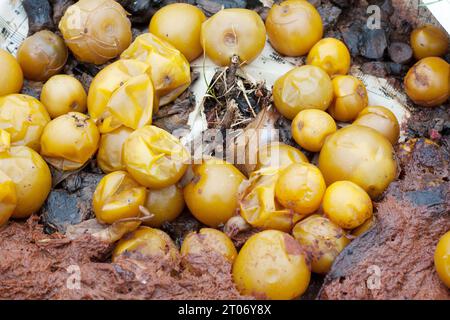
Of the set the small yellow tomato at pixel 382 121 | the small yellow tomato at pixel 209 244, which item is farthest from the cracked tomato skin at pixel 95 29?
the small yellow tomato at pixel 382 121

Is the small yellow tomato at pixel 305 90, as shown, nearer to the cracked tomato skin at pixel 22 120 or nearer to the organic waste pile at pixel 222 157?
the organic waste pile at pixel 222 157

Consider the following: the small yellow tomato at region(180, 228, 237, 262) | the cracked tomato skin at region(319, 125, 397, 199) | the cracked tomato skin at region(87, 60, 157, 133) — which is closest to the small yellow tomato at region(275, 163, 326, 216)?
the cracked tomato skin at region(319, 125, 397, 199)

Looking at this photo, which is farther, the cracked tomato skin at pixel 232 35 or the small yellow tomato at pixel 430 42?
the small yellow tomato at pixel 430 42

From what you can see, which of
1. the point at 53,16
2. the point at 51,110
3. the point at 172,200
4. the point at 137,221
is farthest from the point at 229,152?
the point at 53,16

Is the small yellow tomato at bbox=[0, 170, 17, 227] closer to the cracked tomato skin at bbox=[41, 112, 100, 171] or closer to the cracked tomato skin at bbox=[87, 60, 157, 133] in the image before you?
the cracked tomato skin at bbox=[41, 112, 100, 171]

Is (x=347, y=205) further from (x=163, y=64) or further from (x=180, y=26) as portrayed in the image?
(x=180, y=26)

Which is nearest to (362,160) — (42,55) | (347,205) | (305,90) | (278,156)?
(347,205)

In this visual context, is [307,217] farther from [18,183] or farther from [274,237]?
[18,183]
